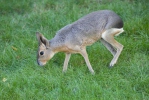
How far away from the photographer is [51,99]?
4.85 m

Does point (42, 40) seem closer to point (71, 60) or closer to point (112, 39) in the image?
point (71, 60)

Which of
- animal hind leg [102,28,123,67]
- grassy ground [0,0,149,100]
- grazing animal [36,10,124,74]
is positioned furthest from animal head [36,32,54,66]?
animal hind leg [102,28,123,67]

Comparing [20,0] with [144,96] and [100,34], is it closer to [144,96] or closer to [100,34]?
[100,34]

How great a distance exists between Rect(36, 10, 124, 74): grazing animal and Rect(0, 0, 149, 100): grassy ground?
0.77 ft

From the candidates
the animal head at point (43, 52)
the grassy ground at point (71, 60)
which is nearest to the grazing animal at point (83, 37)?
the animal head at point (43, 52)

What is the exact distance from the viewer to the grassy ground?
16.4 ft

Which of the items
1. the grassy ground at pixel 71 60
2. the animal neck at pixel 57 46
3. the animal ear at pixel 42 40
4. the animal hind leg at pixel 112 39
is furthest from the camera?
the animal hind leg at pixel 112 39

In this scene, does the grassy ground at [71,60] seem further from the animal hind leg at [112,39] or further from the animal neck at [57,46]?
the animal neck at [57,46]

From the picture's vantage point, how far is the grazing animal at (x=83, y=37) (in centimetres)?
546

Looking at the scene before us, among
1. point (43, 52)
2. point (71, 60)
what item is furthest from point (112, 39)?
point (43, 52)

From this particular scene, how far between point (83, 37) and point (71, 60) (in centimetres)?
54

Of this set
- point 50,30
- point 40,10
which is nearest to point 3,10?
point 40,10

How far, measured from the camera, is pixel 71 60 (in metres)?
5.92

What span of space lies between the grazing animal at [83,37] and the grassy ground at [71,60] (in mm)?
236
